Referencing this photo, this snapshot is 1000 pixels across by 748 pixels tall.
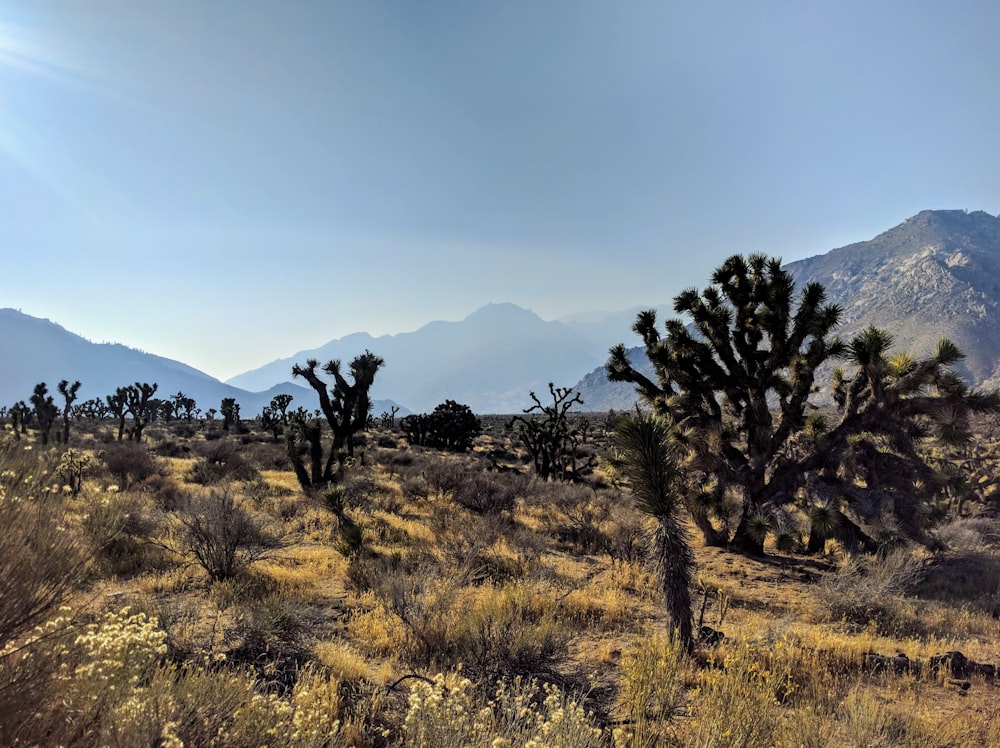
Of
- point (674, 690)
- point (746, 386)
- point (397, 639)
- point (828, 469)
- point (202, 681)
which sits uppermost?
point (746, 386)

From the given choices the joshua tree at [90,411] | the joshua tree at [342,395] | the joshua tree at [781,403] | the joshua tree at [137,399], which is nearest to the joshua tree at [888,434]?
the joshua tree at [781,403]

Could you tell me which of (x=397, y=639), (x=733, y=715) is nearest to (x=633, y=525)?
(x=397, y=639)

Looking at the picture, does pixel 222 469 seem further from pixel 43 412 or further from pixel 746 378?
pixel 43 412

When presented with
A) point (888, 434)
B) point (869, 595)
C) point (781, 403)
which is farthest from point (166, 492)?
point (888, 434)

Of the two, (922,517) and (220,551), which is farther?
(922,517)

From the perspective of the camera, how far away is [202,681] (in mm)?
3615

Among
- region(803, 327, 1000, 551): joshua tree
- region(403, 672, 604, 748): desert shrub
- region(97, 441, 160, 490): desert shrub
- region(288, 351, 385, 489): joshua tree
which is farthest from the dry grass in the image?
region(288, 351, 385, 489): joshua tree

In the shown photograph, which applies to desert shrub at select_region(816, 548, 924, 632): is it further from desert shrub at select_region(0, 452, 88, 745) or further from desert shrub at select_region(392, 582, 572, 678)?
desert shrub at select_region(0, 452, 88, 745)

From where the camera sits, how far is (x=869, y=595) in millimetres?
7871

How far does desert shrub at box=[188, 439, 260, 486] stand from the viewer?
17891 millimetres

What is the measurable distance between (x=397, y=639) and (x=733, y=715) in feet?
13.3

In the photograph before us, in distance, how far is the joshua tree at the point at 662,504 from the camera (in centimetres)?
632

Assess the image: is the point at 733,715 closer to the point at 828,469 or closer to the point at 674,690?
the point at 674,690

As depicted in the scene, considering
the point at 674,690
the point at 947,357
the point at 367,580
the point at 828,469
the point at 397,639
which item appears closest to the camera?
the point at 674,690
